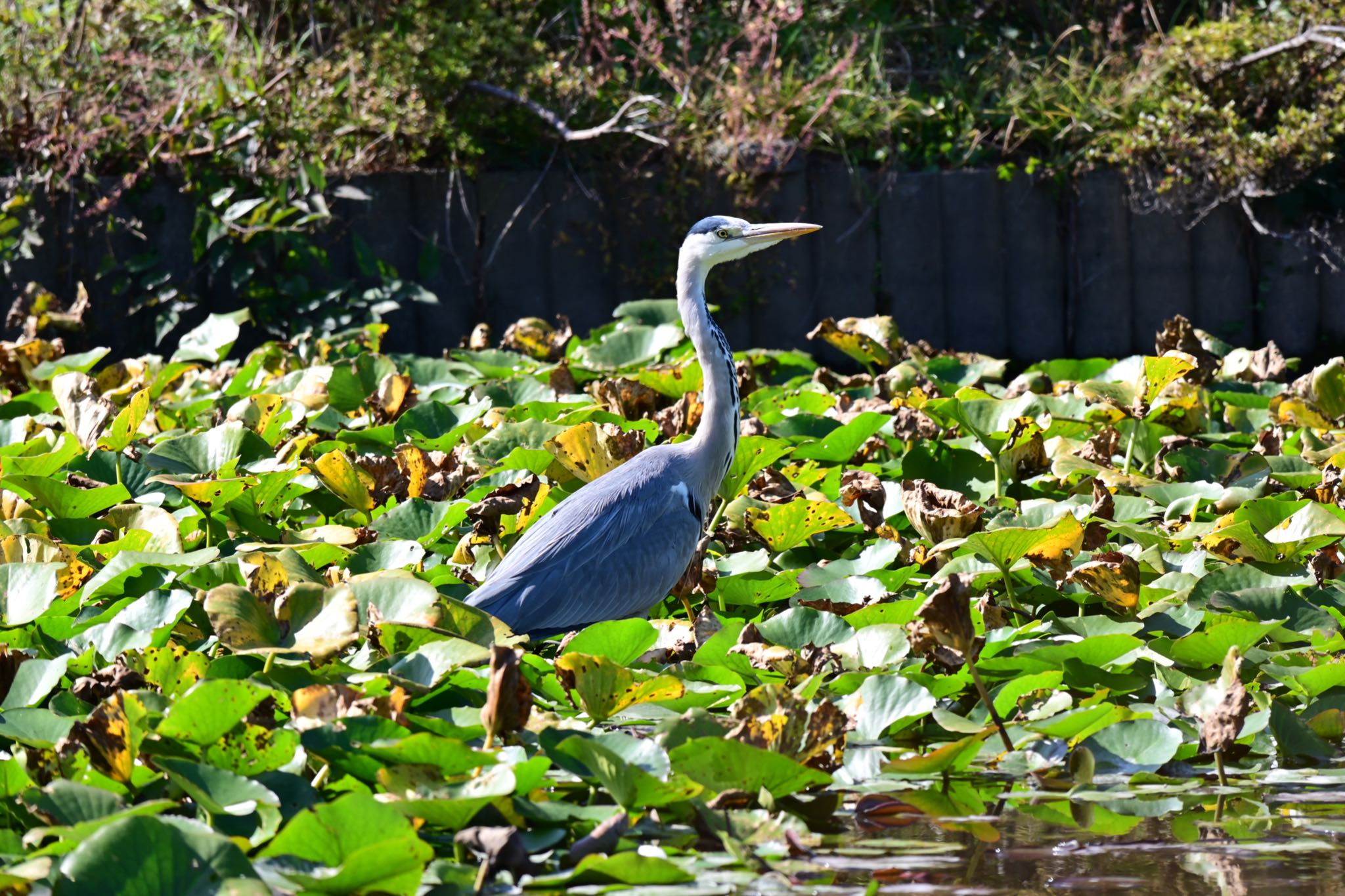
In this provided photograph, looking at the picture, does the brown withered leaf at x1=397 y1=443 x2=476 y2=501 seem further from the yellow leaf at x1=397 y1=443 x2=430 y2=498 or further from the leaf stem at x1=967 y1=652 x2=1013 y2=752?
the leaf stem at x1=967 y1=652 x2=1013 y2=752

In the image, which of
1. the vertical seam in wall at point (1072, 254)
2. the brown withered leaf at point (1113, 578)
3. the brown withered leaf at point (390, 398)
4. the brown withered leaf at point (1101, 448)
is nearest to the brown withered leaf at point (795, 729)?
the brown withered leaf at point (1113, 578)

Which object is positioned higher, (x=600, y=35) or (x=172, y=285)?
(x=600, y=35)

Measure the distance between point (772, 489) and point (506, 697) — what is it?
2053 mm

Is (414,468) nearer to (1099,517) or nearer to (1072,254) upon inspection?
(1099,517)

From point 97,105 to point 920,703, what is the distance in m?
6.77

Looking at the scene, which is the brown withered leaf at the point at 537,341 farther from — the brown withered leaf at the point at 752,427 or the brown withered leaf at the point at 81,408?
the brown withered leaf at the point at 81,408

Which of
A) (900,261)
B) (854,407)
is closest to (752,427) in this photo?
(854,407)

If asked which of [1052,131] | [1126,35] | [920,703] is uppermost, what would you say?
[1126,35]

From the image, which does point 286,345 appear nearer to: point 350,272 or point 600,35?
point 350,272

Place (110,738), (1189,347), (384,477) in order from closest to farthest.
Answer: (110,738) → (384,477) → (1189,347)

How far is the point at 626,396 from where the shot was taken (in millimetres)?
5430

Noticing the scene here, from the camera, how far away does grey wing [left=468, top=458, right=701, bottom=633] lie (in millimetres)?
3817

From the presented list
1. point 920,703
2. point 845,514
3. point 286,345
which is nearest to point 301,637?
point 920,703

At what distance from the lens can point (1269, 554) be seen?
383cm
